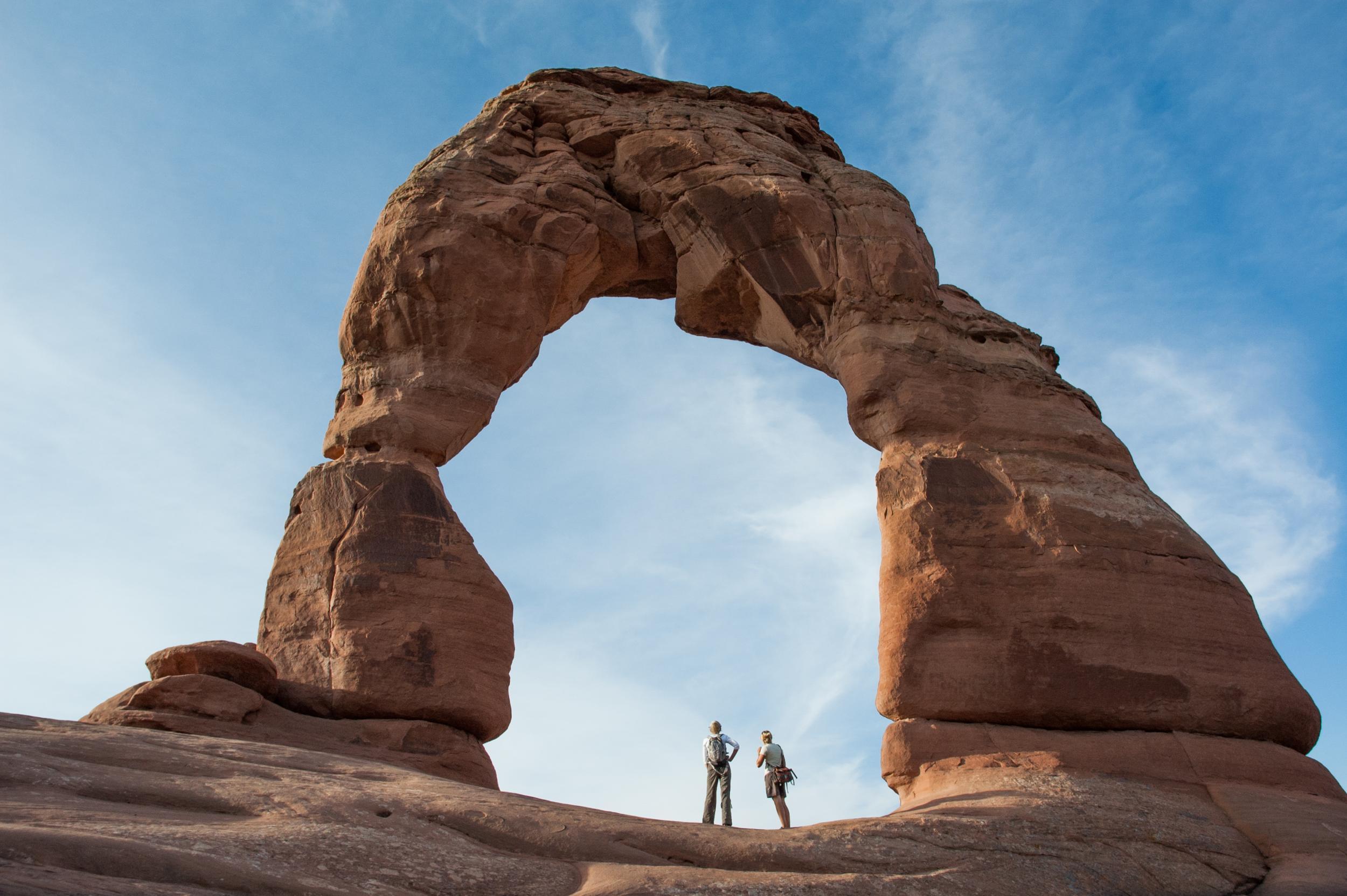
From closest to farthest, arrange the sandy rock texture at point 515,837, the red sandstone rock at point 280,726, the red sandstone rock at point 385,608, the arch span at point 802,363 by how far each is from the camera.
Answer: the sandy rock texture at point 515,837
the red sandstone rock at point 280,726
the arch span at point 802,363
the red sandstone rock at point 385,608

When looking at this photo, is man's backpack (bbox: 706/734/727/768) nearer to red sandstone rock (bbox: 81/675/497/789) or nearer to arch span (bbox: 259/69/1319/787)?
arch span (bbox: 259/69/1319/787)

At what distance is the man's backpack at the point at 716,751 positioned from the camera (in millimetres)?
9984

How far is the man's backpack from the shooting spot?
998cm

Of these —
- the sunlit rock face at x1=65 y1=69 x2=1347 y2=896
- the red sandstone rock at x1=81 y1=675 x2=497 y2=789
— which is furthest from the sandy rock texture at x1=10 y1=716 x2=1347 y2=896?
the red sandstone rock at x1=81 y1=675 x2=497 y2=789

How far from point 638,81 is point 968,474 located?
22.1ft

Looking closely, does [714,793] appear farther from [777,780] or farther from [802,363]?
[802,363]

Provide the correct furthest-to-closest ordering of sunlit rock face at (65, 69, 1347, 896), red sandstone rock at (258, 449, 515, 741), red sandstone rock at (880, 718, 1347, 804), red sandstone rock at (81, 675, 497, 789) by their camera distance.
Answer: red sandstone rock at (258, 449, 515, 741)
red sandstone rock at (81, 675, 497, 789)
red sandstone rock at (880, 718, 1347, 804)
sunlit rock face at (65, 69, 1347, 896)

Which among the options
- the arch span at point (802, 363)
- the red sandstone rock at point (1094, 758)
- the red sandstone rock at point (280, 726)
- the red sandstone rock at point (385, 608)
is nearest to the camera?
the red sandstone rock at point (1094, 758)

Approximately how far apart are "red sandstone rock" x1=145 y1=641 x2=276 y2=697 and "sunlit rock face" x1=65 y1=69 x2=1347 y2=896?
2 cm

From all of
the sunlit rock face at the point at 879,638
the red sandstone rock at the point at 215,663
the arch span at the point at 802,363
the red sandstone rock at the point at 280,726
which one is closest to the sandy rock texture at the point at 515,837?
the sunlit rock face at the point at 879,638

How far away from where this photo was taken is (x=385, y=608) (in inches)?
325

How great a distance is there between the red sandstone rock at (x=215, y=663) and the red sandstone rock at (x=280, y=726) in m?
0.16

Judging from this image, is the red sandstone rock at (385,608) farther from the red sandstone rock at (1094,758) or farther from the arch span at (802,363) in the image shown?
the red sandstone rock at (1094,758)

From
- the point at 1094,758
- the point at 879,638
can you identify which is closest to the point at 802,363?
the point at 879,638
